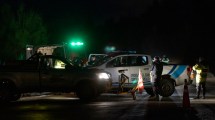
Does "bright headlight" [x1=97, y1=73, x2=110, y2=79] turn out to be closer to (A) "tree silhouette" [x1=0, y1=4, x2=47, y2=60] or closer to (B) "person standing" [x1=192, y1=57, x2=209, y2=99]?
(B) "person standing" [x1=192, y1=57, x2=209, y2=99]

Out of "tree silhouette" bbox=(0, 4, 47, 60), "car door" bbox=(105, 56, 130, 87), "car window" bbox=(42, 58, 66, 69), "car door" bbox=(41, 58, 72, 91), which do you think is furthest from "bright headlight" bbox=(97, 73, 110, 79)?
"tree silhouette" bbox=(0, 4, 47, 60)

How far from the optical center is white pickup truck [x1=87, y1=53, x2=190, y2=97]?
20.5 m

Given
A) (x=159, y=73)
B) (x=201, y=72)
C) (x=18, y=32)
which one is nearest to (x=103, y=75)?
(x=159, y=73)

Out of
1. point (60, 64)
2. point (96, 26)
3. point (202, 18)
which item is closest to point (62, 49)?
point (60, 64)

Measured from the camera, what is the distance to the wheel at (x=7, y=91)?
17.8 metres

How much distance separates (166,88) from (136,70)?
146 cm

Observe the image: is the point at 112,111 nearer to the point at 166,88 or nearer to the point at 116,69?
the point at 116,69

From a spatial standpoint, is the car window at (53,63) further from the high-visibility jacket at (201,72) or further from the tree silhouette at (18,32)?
the tree silhouette at (18,32)

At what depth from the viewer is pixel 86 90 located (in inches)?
Answer: 729

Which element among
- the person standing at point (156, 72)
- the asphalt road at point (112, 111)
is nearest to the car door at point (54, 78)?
the asphalt road at point (112, 111)

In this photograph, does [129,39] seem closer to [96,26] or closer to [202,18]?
[96,26]

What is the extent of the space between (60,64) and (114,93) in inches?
146

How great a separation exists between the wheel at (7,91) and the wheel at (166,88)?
19.9 ft

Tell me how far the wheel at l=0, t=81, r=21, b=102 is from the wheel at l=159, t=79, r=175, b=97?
19.9 feet
